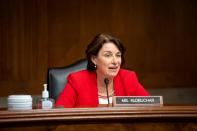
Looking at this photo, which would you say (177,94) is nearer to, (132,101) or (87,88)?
(87,88)

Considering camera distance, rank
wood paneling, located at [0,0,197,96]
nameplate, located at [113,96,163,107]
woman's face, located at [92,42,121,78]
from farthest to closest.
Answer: wood paneling, located at [0,0,197,96] → woman's face, located at [92,42,121,78] → nameplate, located at [113,96,163,107]

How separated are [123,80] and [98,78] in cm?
17

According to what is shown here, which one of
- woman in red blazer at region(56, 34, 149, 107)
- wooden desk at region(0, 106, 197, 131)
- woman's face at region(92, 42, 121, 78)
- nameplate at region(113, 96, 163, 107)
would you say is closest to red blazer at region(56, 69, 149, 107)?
woman in red blazer at region(56, 34, 149, 107)

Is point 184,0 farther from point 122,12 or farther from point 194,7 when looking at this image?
point 122,12

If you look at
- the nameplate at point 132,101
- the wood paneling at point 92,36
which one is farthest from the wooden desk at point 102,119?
the wood paneling at point 92,36

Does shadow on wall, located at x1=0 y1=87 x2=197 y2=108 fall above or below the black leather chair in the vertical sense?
below

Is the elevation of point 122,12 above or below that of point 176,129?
above

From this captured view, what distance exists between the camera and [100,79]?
2721 millimetres

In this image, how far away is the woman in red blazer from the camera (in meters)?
2.59

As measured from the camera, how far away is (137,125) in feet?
5.42

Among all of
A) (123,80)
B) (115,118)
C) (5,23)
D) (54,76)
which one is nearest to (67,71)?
(54,76)

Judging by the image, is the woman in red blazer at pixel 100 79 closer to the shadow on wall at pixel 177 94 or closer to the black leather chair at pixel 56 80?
the black leather chair at pixel 56 80

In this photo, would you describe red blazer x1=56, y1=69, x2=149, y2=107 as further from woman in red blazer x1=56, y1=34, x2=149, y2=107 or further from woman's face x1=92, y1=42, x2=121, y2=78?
woman's face x1=92, y1=42, x2=121, y2=78

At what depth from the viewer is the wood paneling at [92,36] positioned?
15.6 feet
